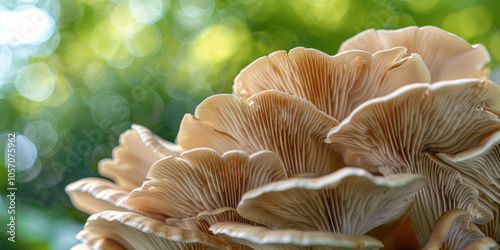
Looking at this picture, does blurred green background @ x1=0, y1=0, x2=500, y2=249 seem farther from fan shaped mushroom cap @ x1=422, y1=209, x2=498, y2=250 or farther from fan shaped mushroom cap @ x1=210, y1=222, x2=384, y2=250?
fan shaped mushroom cap @ x1=210, y1=222, x2=384, y2=250

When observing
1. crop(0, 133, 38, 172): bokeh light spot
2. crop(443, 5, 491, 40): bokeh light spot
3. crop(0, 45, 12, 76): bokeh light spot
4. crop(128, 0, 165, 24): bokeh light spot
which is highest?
crop(0, 45, 12, 76): bokeh light spot

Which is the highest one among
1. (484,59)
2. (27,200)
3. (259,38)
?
(259,38)

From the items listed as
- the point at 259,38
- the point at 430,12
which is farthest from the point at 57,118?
the point at 430,12

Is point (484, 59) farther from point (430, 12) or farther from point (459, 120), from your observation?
point (430, 12)

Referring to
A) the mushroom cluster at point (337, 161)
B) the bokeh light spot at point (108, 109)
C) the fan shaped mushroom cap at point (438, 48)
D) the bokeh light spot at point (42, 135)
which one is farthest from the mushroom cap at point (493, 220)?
the bokeh light spot at point (42, 135)

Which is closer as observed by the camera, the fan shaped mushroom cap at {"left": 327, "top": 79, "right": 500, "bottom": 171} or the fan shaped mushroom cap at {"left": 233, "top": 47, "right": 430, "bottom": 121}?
the fan shaped mushroom cap at {"left": 327, "top": 79, "right": 500, "bottom": 171}

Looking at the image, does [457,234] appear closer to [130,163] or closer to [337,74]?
[337,74]

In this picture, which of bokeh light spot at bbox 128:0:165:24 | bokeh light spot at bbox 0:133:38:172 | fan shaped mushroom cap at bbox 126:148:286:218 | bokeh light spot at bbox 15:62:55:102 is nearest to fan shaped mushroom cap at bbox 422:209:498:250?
fan shaped mushroom cap at bbox 126:148:286:218
